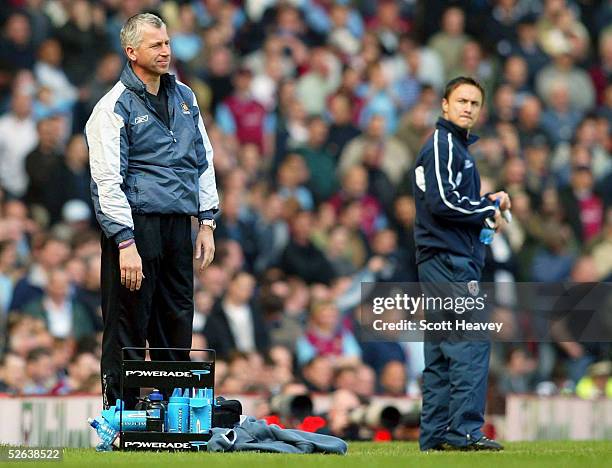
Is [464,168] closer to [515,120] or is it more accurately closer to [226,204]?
[226,204]

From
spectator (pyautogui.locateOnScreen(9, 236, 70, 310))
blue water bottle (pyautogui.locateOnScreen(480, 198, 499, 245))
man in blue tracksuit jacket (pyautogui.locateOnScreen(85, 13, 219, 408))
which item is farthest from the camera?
spectator (pyautogui.locateOnScreen(9, 236, 70, 310))

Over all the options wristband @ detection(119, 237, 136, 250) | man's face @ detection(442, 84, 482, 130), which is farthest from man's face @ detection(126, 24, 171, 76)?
man's face @ detection(442, 84, 482, 130)

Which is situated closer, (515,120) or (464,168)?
(464,168)

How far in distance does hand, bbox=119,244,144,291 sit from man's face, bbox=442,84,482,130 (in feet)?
7.59

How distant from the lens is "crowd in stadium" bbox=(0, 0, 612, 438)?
14.6 m

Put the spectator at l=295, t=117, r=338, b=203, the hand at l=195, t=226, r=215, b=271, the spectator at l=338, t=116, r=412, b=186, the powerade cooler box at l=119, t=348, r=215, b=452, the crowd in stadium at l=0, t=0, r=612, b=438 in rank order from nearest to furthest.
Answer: the powerade cooler box at l=119, t=348, r=215, b=452 < the hand at l=195, t=226, r=215, b=271 < the crowd in stadium at l=0, t=0, r=612, b=438 < the spectator at l=295, t=117, r=338, b=203 < the spectator at l=338, t=116, r=412, b=186

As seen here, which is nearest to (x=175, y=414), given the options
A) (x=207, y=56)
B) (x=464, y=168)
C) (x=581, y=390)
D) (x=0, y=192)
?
(x=464, y=168)

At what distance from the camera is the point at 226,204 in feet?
53.9

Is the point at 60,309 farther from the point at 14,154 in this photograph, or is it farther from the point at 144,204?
the point at 144,204

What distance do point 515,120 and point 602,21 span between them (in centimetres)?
268

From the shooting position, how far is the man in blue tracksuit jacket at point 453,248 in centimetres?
984

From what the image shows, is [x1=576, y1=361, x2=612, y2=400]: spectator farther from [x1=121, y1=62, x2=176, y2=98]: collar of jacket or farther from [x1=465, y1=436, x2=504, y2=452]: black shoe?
[x1=121, y1=62, x2=176, y2=98]: collar of jacket

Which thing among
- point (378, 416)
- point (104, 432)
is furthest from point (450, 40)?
point (104, 432)

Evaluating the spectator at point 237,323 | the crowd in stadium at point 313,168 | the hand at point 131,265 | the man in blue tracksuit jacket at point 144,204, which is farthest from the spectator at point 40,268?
the hand at point 131,265
